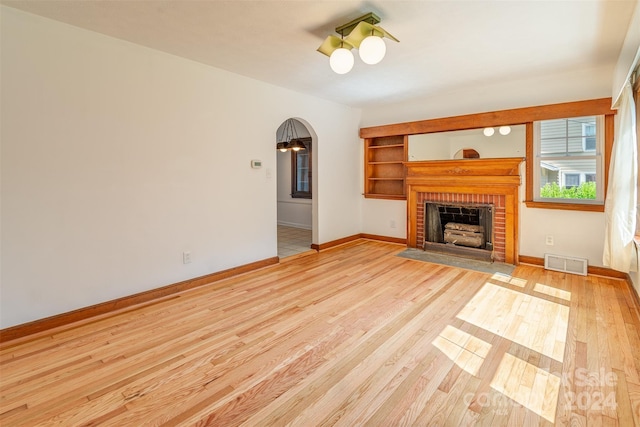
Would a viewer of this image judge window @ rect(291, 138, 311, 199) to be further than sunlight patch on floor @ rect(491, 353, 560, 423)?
Yes

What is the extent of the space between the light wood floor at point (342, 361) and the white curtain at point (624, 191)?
467mm

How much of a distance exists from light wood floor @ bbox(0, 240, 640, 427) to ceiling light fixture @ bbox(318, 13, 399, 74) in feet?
6.91

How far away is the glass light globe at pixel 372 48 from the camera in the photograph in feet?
7.74

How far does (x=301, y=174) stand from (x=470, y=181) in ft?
13.5

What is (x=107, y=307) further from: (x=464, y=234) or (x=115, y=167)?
(x=464, y=234)

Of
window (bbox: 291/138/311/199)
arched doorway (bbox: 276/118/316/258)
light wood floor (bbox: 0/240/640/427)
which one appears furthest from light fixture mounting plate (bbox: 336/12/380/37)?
window (bbox: 291/138/311/199)

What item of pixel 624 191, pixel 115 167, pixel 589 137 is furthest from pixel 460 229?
pixel 115 167

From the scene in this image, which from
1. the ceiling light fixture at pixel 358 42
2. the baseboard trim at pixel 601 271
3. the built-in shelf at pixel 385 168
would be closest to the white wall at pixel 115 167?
the ceiling light fixture at pixel 358 42

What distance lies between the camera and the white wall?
7.99ft

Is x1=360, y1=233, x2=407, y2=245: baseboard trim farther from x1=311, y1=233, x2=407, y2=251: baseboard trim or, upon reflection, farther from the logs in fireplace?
the logs in fireplace

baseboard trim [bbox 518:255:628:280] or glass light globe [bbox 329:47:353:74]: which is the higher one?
glass light globe [bbox 329:47:353:74]

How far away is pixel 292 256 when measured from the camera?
4848 mm

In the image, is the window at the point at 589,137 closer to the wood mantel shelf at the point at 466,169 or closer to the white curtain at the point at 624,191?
the wood mantel shelf at the point at 466,169

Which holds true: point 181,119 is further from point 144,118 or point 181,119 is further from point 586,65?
point 586,65
